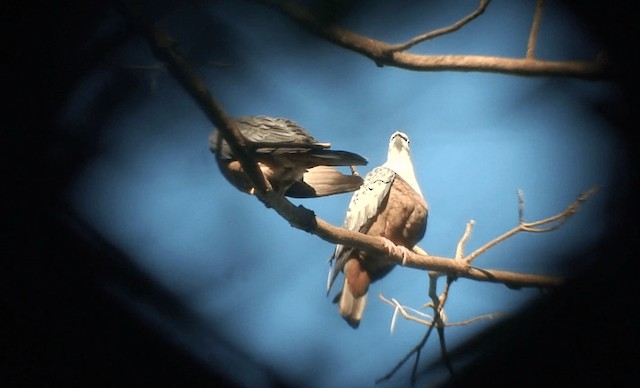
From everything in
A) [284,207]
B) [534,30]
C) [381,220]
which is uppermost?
[534,30]

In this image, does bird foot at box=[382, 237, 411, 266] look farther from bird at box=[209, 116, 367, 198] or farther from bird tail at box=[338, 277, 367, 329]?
bird at box=[209, 116, 367, 198]

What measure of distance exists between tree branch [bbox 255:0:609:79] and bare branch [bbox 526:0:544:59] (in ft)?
0.07

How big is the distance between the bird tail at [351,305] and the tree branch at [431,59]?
79 cm

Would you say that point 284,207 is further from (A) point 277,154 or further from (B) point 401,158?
(B) point 401,158

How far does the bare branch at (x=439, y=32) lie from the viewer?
150 cm

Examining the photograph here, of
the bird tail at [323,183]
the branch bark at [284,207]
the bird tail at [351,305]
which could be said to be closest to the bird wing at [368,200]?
the bird tail at [351,305]

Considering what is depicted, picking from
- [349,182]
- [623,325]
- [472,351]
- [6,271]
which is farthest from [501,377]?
[6,271]

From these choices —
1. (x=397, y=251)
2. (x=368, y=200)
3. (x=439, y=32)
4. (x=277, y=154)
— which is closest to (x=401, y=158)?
(x=397, y=251)

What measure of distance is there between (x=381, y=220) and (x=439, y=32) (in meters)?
1.23

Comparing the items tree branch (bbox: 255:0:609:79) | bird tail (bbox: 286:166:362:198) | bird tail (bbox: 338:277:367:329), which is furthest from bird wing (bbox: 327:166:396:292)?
tree branch (bbox: 255:0:609:79)

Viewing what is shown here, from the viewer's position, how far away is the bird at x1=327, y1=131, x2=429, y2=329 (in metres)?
2.30

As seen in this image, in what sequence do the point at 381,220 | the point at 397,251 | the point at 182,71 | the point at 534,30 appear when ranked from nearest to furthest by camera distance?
the point at 182,71 < the point at 534,30 < the point at 397,251 < the point at 381,220

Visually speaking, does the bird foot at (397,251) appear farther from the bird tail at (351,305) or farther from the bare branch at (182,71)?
the bare branch at (182,71)

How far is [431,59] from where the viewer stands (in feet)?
5.25
